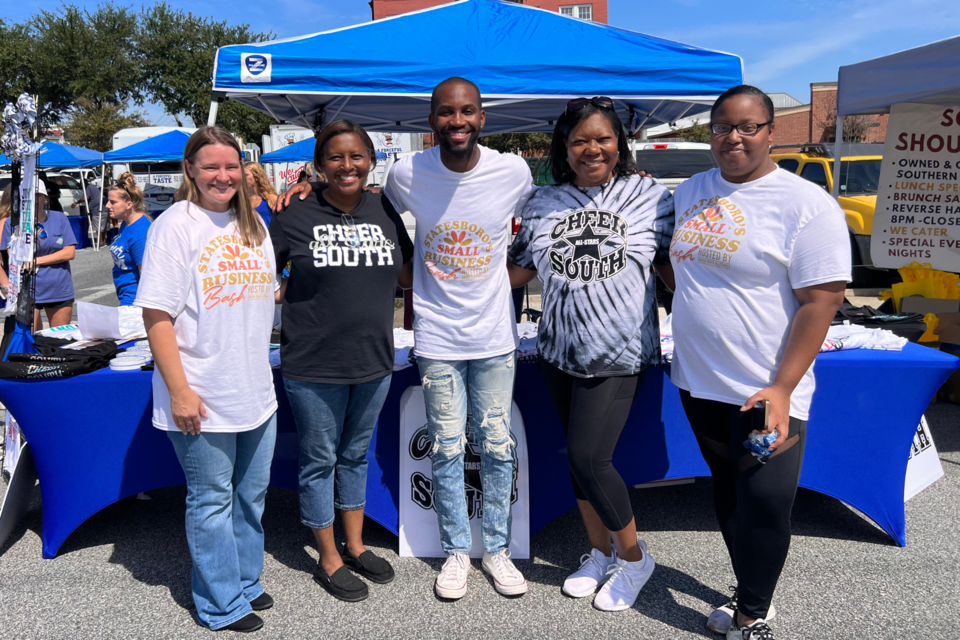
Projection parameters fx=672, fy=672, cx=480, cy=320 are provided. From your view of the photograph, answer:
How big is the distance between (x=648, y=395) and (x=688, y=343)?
83cm

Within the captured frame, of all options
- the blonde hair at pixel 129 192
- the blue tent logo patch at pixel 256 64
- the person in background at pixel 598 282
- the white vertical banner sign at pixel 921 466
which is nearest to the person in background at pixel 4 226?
the blonde hair at pixel 129 192

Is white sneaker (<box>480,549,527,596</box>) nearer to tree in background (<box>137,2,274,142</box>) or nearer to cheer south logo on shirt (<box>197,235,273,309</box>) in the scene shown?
cheer south logo on shirt (<box>197,235,273,309</box>)

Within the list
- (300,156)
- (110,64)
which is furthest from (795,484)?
(110,64)

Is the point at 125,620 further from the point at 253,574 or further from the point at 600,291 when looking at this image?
the point at 600,291

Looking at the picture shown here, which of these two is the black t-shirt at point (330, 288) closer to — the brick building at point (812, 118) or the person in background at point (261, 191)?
the person in background at point (261, 191)

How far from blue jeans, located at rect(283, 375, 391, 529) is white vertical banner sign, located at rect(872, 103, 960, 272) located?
5.15 metres

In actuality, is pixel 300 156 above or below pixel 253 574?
above

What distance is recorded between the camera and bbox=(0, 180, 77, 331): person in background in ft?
17.2

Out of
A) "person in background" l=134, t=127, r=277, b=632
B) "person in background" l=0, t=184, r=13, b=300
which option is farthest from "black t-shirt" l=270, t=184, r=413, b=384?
"person in background" l=0, t=184, r=13, b=300

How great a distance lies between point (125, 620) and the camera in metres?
2.62

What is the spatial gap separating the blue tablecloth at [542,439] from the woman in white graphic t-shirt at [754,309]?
0.76 metres

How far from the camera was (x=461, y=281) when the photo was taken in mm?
2539

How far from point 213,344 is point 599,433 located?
1.39 metres

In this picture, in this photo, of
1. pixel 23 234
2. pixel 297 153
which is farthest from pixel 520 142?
pixel 23 234
